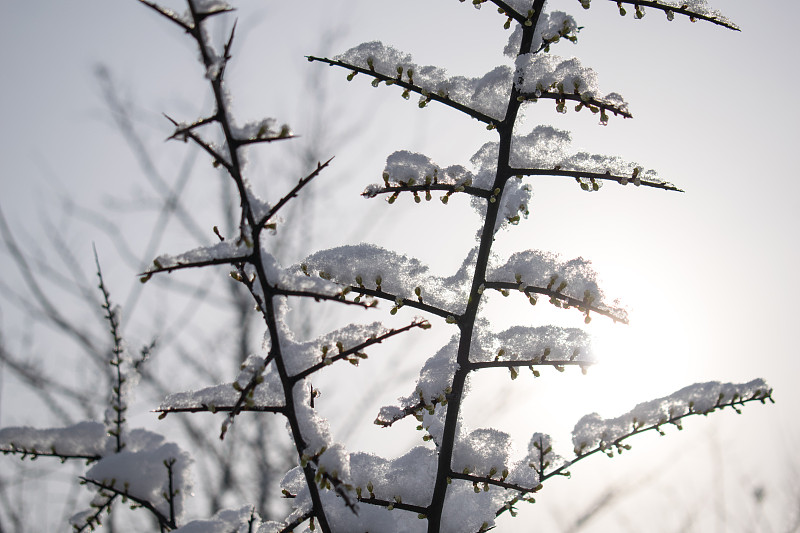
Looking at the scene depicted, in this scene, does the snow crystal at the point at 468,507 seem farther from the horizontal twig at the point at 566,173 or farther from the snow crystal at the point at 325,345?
the horizontal twig at the point at 566,173

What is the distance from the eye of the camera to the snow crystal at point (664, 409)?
5.30 feet

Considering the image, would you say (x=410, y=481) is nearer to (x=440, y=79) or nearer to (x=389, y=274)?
(x=389, y=274)

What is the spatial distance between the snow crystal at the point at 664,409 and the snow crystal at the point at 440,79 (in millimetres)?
961

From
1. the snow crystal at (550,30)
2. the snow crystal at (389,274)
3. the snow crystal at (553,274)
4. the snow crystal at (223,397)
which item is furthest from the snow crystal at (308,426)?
the snow crystal at (550,30)

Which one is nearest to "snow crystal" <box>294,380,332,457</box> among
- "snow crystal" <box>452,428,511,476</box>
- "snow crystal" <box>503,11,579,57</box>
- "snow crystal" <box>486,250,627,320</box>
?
"snow crystal" <box>452,428,511,476</box>

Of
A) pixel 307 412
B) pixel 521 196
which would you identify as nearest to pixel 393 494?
pixel 307 412

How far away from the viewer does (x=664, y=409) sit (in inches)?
65.1

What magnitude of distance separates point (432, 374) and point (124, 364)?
108 centimetres

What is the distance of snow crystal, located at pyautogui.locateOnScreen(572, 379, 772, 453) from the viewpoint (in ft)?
5.30

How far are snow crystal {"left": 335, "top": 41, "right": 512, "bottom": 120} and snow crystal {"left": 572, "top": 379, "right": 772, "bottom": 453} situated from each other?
0.96m

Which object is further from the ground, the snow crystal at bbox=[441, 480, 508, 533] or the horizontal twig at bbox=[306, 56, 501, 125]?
the horizontal twig at bbox=[306, 56, 501, 125]

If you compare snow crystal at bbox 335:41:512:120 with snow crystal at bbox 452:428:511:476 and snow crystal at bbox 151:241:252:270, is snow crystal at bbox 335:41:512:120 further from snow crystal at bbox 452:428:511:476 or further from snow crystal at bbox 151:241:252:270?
snow crystal at bbox 452:428:511:476

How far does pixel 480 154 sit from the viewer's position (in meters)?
1.62

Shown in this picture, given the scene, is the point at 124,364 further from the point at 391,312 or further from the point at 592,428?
the point at 592,428
